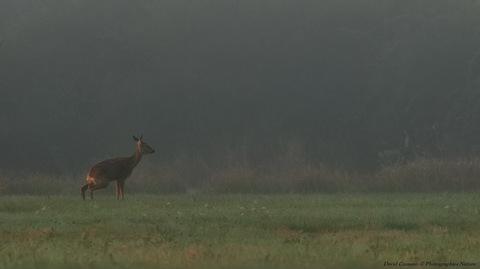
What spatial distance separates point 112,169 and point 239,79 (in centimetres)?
2875

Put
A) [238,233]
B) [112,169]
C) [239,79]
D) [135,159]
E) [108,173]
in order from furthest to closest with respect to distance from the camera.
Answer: [239,79]
[135,159]
[112,169]
[108,173]
[238,233]

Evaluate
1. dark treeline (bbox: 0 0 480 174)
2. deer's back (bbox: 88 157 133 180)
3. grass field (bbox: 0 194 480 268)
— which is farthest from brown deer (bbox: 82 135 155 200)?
dark treeline (bbox: 0 0 480 174)

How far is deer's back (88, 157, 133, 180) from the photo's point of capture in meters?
29.4

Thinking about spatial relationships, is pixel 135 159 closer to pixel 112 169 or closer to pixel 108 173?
pixel 112 169

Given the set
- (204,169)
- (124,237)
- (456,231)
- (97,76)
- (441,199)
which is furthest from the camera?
(97,76)

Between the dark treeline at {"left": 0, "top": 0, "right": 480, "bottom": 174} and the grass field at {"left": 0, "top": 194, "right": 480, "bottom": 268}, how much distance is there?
24.0 m

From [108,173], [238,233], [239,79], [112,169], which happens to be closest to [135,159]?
[112,169]

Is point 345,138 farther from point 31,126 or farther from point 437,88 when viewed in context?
point 31,126

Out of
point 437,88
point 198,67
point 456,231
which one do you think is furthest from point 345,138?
point 456,231

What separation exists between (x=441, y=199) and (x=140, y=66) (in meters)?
32.3

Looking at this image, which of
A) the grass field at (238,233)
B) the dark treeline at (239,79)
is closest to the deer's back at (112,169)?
the grass field at (238,233)

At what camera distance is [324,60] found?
58.5 metres

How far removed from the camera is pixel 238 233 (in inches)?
741

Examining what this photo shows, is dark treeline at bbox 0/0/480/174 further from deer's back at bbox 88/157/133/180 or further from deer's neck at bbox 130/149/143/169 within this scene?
deer's back at bbox 88/157/133/180
